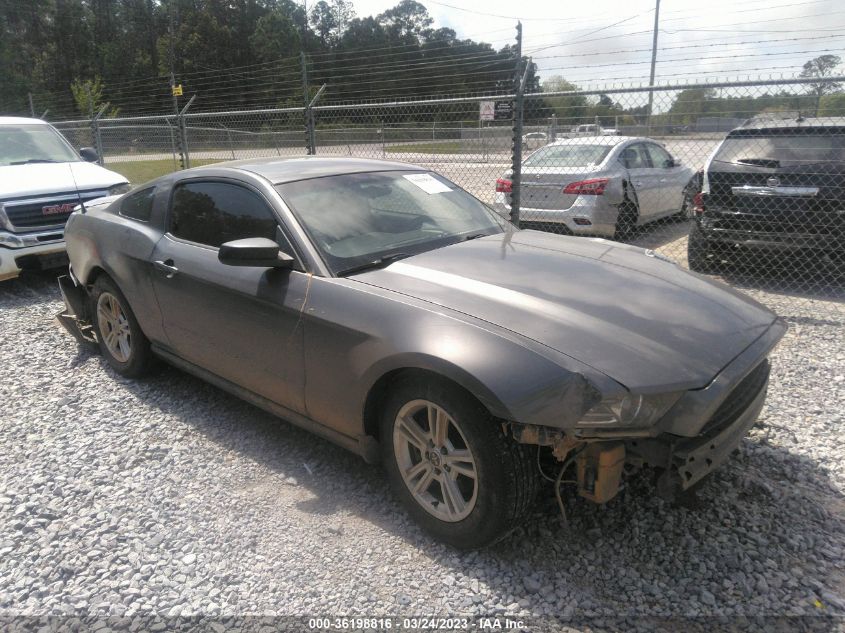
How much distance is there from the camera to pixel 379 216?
11.0 feet

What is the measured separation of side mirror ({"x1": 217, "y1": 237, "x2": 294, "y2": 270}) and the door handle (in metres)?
0.86

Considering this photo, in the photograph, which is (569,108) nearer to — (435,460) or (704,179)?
(704,179)

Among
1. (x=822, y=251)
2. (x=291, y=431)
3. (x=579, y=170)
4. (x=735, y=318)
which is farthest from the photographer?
(x=579, y=170)

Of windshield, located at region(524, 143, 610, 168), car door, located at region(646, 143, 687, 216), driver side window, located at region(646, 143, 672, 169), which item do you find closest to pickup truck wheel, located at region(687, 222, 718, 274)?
windshield, located at region(524, 143, 610, 168)

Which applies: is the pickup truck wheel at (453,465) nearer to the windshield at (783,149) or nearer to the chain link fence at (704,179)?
the chain link fence at (704,179)

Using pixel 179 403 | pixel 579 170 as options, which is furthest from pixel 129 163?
pixel 179 403

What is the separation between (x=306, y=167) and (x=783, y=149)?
4833mm

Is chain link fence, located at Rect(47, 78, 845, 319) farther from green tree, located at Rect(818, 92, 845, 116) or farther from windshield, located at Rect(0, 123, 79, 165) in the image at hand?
windshield, located at Rect(0, 123, 79, 165)

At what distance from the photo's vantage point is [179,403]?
4016mm

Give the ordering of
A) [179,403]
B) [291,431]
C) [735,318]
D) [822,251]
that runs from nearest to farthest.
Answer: [735,318]
[291,431]
[179,403]
[822,251]

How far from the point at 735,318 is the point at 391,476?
1711 millimetres

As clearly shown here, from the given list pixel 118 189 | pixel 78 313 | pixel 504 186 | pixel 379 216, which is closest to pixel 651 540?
pixel 379 216

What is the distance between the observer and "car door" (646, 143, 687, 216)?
28.6 feet

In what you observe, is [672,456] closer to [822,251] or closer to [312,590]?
[312,590]
